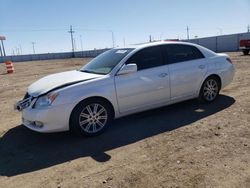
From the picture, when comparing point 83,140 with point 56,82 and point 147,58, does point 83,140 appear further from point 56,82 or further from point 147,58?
point 147,58

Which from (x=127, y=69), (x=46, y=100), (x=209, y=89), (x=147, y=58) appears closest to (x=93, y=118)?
(x=46, y=100)

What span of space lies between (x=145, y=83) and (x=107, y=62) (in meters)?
0.96

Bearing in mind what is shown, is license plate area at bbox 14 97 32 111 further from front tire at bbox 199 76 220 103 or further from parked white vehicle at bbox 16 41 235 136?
front tire at bbox 199 76 220 103

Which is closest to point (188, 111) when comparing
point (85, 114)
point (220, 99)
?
point (220, 99)

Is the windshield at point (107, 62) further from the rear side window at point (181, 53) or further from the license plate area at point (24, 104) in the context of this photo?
the license plate area at point (24, 104)

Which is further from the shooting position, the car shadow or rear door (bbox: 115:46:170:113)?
rear door (bbox: 115:46:170:113)

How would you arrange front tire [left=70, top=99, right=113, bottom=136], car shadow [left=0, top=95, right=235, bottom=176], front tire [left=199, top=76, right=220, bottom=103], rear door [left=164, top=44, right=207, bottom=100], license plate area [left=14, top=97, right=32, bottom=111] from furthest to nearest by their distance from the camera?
front tire [left=199, top=76, right=220, bottom=103] → rear door [left=164, top=44, right=207, bottom=100] → license plate area [left=14, top=97, right=32, bottom=111] → front tire [left=70, top=99, right=113, bottom=136] → car shadow [left=0, top=95, right=235, bottom=176]

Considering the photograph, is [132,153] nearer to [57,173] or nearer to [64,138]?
[57,173]

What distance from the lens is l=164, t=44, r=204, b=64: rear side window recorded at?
6463 mm

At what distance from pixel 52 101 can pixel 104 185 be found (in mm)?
1997

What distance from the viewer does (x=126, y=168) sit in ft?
13.2

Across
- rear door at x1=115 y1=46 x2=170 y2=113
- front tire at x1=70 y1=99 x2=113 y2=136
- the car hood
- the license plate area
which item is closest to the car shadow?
front tire at x1=70 y1=99 x2=113 y2=136

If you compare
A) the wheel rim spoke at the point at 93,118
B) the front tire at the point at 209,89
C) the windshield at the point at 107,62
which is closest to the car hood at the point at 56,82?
the windshield at the point at 107,62

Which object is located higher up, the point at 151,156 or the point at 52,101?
the point at 52,101
